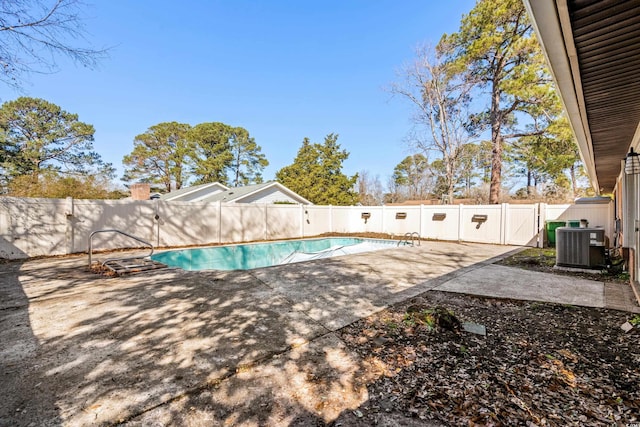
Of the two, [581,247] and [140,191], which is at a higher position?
[140,191]

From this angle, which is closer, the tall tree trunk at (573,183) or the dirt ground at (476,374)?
the dirt ground at (476,374)

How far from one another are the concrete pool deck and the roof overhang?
2.50 meters

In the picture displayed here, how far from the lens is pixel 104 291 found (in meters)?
4.26

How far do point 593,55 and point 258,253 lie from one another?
10356 mm

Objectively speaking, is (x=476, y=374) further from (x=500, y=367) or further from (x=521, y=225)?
(x=521, y=225)

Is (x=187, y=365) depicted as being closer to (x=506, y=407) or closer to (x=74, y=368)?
(x=74, y=368)

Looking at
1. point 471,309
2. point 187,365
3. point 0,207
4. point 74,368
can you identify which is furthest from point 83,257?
point 471,309

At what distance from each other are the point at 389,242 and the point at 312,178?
40.3ft

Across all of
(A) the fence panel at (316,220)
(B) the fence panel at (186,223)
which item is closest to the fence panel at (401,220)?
(A) the fence panel at (316,220)

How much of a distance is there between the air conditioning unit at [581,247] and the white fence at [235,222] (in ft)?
16.7

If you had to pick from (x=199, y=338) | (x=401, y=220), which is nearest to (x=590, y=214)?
(x=401, y=220)

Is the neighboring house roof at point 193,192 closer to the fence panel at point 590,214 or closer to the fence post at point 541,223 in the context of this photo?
the fence post at point 541,223

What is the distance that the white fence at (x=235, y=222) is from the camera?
24.9 ft

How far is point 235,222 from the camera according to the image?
38.7 feet
